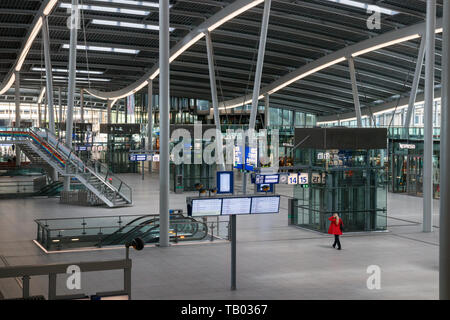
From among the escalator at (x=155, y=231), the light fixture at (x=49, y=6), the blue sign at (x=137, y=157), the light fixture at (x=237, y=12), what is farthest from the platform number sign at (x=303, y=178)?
the blue sign at (x=137, y=157)

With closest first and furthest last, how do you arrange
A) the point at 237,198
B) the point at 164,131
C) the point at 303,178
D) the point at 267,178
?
the point at 237,198 < the point at 164,131 < the point at 303,178 < the point at 267,178

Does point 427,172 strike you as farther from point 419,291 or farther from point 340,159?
point 419,291

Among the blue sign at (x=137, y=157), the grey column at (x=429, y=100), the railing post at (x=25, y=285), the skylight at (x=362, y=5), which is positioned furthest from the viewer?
the blue sign at (x=137, y=157)

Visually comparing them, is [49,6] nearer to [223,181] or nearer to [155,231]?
[155,231]

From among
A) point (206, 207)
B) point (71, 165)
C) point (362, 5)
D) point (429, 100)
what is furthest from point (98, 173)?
point (206, 207)

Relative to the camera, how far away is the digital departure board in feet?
46.8

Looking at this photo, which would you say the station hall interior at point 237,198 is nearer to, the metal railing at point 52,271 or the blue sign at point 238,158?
the metal railing at point 52,271

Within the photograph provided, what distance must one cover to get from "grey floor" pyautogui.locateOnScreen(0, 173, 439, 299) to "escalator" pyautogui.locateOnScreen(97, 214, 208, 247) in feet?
2.56

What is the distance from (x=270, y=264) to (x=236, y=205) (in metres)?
3.67

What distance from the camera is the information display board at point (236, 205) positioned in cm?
1394

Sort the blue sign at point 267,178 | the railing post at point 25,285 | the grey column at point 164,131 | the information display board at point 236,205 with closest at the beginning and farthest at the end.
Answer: the railing post at point 25,285
the information display board at point 236,205
the grey column at point 164,131
the blue sign at point 267,178

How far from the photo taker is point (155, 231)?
20922 mm

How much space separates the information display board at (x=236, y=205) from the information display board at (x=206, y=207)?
0.15m
